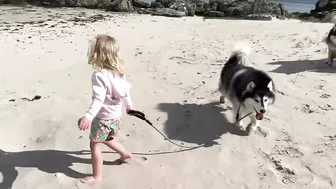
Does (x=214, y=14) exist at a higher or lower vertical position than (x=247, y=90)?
higher

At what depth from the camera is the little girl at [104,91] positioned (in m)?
3.10

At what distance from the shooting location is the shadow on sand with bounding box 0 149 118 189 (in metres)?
3.48

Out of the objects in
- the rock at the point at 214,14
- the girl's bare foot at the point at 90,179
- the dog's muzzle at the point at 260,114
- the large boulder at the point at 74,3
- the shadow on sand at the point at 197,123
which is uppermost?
the large boulder at the point at 74,3

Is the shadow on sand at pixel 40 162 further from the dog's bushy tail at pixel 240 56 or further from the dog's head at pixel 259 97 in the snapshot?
the dog's bushy tail at pixel 240 56

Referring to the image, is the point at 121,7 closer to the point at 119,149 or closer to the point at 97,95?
the point at 119,149

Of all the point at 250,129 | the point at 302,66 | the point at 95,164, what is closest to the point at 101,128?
the point at 95,164

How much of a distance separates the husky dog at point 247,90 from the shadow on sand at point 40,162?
151 centimetres

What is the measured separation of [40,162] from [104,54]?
4.16 ft

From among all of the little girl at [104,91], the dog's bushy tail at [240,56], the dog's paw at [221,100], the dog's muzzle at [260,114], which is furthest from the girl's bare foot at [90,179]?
the dog's bushy tail at [240,56]

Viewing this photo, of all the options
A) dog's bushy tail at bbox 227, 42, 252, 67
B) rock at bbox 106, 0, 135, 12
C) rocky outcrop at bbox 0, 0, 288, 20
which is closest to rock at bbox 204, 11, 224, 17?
rocky outcrop at bbox 0, 0, 288, 20

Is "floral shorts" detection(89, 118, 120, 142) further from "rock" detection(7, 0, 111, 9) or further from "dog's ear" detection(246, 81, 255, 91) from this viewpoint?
"rock" detection(7, 0, 111, 9)

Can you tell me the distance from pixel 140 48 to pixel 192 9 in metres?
9.45

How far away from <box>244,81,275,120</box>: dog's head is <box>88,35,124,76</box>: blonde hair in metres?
1.53

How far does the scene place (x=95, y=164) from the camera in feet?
10.9
